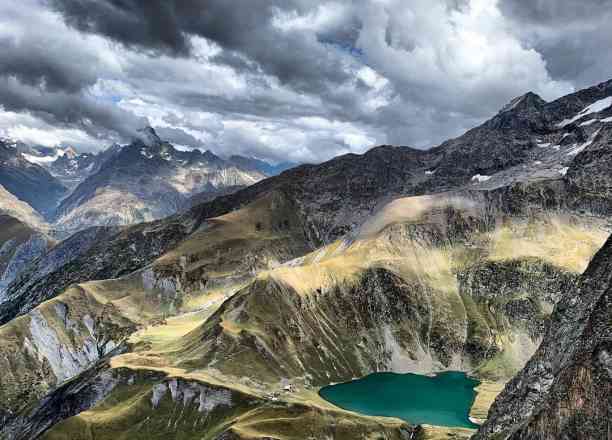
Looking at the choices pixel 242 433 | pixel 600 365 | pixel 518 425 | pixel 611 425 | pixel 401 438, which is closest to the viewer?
pixel 611 425

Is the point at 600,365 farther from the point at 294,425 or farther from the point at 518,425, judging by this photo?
the point at 294,425

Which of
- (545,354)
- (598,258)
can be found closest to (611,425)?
(545,354)

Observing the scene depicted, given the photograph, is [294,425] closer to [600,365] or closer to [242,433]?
[242,433]

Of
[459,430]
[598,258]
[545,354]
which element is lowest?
[459,430]

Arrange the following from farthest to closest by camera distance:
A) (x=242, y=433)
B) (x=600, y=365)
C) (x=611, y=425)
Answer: (x=242, y=433) < (x=600, y=365) < (x=611, y=425)

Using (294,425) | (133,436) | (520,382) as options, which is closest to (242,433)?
(294,425)

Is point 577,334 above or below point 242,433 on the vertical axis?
above

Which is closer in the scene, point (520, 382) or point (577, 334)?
point (577, 334)
